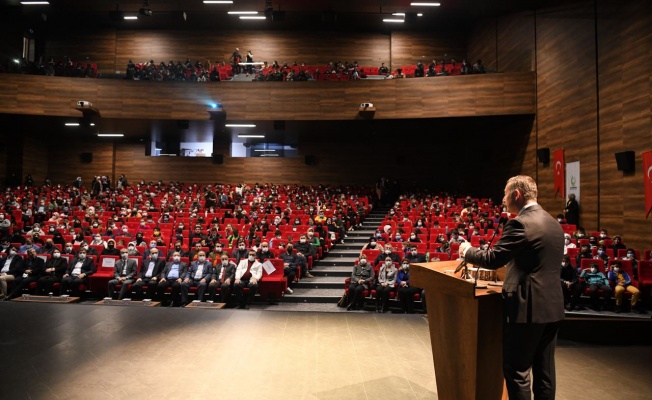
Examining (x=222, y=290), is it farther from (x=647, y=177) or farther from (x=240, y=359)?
(x=647, y=177)

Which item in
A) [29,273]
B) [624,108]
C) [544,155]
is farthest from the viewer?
[544,155]

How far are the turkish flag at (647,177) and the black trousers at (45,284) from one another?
10.6 m

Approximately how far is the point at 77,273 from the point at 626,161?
10.4 metres

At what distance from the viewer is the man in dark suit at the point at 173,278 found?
6574 millimetres

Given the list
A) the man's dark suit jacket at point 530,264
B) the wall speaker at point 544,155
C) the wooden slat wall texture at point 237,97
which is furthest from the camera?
the wooden slat wall texture at point 237,97

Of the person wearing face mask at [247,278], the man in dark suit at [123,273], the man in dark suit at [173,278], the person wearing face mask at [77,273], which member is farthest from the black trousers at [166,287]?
the person wearing face mask at [77,273]

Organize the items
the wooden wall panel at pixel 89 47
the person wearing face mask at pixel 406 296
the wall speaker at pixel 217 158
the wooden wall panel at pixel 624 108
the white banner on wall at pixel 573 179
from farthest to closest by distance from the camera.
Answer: the wooden wall panel at pixel 89 47
the wall speaker at pixel 217 158
the white banner on wall at pixel 573 179
the wooden wall panel at pixel 624 108
the person wearing face mask at pixel 406 296

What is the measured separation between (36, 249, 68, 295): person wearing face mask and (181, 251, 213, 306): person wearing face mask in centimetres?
220

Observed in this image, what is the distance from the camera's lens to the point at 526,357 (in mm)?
1673

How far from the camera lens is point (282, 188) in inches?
559

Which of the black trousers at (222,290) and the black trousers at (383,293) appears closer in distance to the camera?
the black trousers at (383,293)

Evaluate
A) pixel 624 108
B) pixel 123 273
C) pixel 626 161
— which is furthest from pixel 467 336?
pixel 624 108

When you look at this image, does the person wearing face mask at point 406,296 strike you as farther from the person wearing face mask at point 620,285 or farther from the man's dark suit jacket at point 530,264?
the man's dark suit jacket at point 530,264

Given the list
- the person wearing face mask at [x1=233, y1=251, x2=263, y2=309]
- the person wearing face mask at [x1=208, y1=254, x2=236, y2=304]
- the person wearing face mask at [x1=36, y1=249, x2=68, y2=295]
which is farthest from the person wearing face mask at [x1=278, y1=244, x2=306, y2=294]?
the person wearing face mask at [x1=36, y1=249, x2=68, y2=295]
